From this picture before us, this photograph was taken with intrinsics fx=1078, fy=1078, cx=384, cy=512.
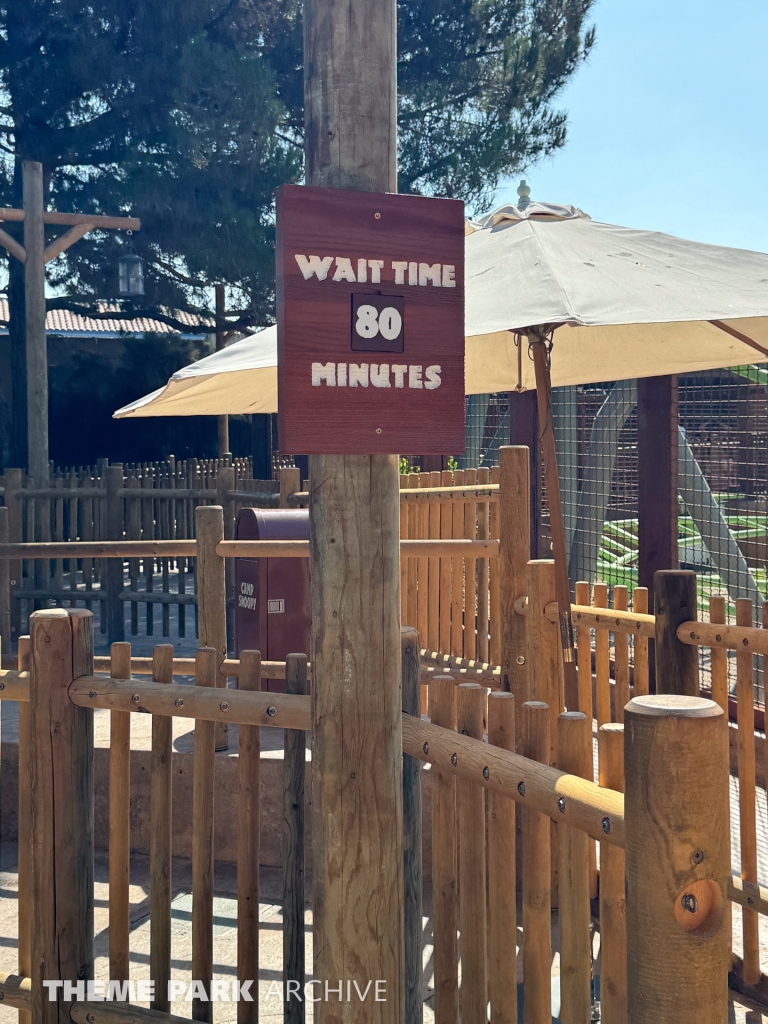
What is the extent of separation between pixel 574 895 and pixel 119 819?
1.44 metres

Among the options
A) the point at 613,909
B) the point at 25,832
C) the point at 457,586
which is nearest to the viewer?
the point at 613,909

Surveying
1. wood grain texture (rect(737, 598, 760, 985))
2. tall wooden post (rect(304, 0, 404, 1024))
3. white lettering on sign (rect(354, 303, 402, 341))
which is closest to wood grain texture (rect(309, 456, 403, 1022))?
tall wooden post (rect(304, 0, 404, 1024))

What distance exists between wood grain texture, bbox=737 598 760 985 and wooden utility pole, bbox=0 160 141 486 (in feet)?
31.5

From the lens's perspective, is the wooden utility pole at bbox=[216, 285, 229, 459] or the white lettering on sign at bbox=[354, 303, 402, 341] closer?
the white lettering on sign at bbox=[354, 303, 402, 341]

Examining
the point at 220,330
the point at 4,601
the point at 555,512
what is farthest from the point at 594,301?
the point at 220,330

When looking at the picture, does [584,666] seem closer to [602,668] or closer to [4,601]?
[602,668]

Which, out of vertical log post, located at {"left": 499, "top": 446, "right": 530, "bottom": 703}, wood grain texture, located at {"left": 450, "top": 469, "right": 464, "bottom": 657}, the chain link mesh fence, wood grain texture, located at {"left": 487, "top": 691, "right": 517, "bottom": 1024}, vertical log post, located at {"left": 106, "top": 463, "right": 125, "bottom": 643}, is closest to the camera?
wood grain texture, located at {"left": 487, "top": 691, "right": 517, "bottom": 1024}

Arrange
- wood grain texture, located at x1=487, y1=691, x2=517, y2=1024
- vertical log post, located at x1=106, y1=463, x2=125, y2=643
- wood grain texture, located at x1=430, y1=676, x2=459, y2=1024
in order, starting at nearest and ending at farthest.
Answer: wood grain texture, located at x1=487, y1=691, x2=517, y2=1024
wood grain texture, located at x1=430, y1=676, x2=459, y2=1024
vertical log post, located at x1=106, y1=463, x2=125, y2=643

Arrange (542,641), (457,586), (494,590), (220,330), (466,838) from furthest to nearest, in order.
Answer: (220,330), (457,586), (494,590), (542,641), (466,838)

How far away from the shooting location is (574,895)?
2252mm

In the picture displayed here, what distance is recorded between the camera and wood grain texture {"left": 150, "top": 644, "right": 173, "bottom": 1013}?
296cm

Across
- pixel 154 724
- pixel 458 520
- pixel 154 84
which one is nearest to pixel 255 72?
pixel 154 84

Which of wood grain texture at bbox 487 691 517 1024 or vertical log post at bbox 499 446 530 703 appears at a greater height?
vertical log post at bbox 499 446 530 703

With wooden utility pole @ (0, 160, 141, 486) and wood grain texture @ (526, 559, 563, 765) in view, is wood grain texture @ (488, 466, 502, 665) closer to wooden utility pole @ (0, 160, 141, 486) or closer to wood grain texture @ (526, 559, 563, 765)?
wood grain texture @ (526, 559, 563, 765)
